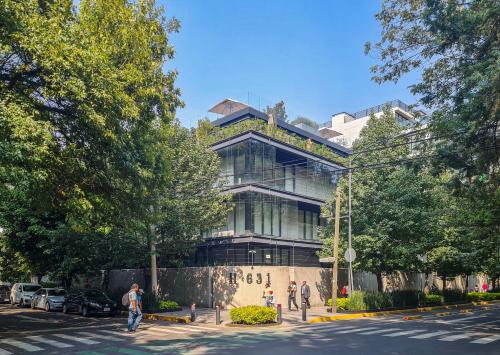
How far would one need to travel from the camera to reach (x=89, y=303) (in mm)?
24781

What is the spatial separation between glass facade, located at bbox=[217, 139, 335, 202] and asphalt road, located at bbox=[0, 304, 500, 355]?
43.8 feet

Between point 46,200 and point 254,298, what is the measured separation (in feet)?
48.0

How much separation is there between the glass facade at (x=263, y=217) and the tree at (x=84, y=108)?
1297cm

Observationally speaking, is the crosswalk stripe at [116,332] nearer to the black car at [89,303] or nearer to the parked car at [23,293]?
the black car at [89,303]

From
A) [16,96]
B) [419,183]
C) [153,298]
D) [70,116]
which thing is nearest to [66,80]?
[16,96]

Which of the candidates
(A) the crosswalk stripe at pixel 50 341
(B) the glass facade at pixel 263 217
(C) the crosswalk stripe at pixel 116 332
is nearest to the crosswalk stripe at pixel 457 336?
(C) the crosswalk stripe at pixel 116 332

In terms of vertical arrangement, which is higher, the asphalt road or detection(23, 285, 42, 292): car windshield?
the asphalt road

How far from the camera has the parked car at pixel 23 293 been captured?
1323 inches

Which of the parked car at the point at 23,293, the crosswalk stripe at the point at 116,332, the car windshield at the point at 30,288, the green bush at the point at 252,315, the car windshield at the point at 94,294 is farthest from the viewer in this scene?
the car windshield at the point at 30,288

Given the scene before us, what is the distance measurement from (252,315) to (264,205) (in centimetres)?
1445

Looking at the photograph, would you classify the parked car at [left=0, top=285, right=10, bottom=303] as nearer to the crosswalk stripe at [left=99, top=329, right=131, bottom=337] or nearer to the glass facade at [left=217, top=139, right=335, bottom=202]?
the glass facade at [left=217, top=139, right=335, bottom=202]

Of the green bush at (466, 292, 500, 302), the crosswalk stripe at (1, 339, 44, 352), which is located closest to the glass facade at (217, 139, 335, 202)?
the green bush at (466, 292, 500, 302)

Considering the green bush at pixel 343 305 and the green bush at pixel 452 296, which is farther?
the green bush at pixel 452 296

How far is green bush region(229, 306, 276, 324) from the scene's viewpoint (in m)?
19.2
